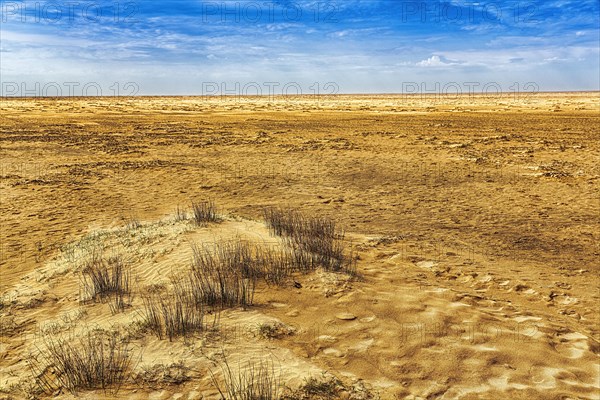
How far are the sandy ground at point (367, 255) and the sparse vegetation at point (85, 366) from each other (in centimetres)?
13

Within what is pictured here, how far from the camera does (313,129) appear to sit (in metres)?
25.8

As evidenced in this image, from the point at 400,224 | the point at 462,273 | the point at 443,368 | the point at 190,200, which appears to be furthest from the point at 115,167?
the point at 443,368

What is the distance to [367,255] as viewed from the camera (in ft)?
24.7

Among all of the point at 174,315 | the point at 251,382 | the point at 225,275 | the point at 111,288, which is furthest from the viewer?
the point at 111,288

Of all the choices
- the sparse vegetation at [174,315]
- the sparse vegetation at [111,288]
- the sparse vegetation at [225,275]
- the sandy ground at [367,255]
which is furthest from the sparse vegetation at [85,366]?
the sparse vegetation at [225,275]

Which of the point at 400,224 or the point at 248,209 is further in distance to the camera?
the point at 248,209

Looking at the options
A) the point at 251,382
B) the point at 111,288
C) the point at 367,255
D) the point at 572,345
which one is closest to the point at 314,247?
the point at 367,255

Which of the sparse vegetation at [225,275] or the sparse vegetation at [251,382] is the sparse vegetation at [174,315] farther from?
the sparse vegetation at [251,382]

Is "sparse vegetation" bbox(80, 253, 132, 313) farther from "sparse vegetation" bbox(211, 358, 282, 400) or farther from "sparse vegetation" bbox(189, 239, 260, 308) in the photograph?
"sparse vegetation" bbox(211, 358, 282, 400)

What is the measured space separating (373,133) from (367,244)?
1575cm

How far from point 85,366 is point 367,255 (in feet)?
14.8

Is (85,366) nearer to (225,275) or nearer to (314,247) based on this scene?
(225,275)

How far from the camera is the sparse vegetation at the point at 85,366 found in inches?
155

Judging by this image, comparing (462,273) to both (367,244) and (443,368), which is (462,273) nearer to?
(367,244)
